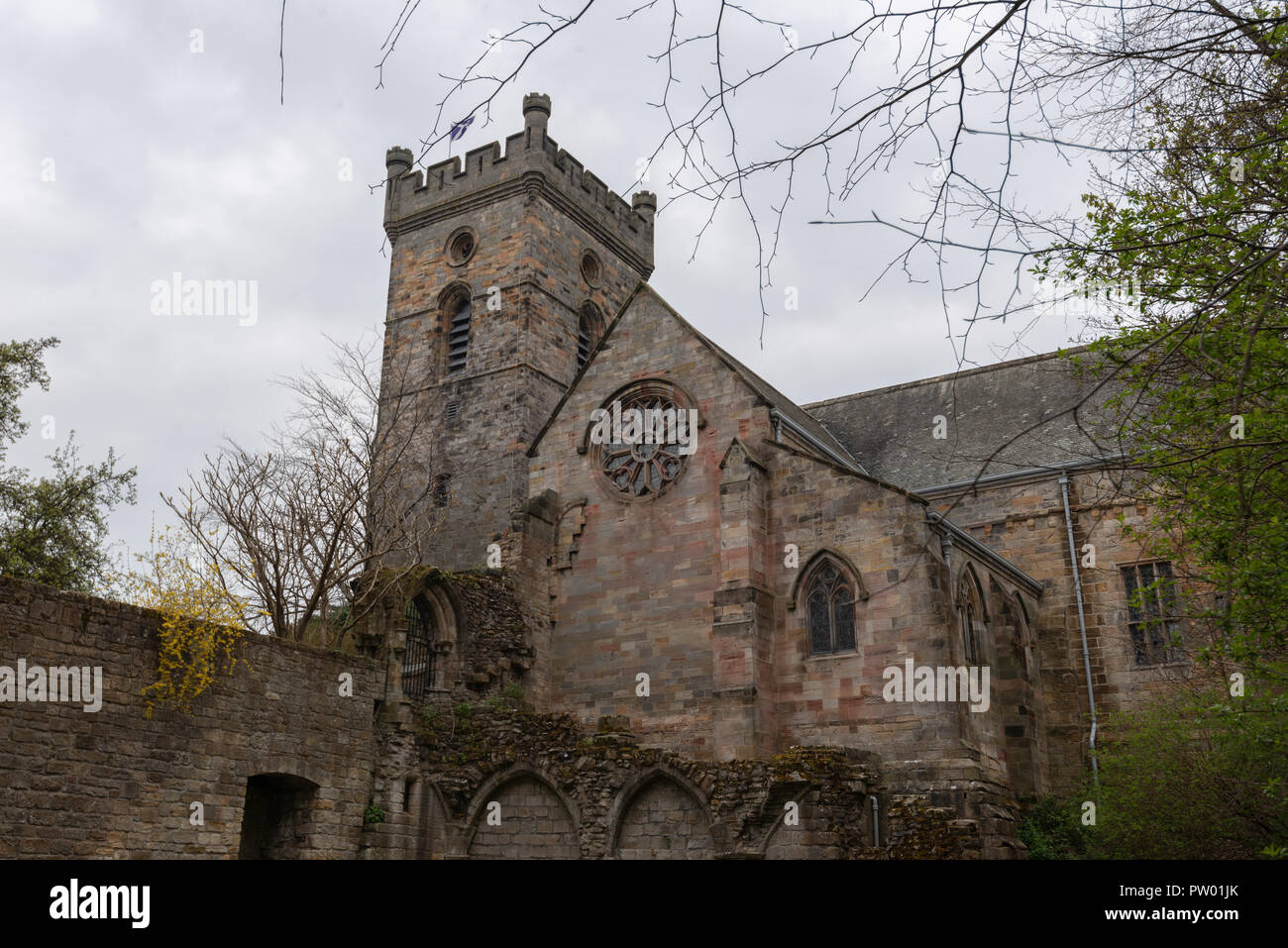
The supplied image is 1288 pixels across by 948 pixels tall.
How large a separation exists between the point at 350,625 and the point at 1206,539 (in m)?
12.6

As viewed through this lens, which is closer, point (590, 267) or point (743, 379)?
point (743, 379)

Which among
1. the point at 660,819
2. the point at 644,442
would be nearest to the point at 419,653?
the point at 660,819

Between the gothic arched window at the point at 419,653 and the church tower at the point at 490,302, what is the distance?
27.9 feet

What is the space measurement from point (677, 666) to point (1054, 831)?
7090 mm

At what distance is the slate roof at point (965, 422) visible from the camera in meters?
24.0

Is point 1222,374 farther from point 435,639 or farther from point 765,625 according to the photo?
point 435,639

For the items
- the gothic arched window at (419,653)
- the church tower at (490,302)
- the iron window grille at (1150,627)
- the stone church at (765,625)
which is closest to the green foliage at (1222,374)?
the stone church at (765,625)

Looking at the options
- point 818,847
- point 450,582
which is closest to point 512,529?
point 450,582

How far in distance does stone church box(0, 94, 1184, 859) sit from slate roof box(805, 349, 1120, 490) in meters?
0.12

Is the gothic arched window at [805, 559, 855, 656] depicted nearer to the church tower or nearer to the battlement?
the church tower

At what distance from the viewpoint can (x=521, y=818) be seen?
17.5m

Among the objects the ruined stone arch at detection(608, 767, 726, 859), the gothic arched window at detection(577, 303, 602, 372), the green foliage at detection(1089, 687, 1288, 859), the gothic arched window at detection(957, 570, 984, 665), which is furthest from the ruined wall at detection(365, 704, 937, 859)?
the gothic arched window at detection(577, 303, 602, 372)

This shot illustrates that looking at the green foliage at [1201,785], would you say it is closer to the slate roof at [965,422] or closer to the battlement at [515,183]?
the slate roof at [965,422]

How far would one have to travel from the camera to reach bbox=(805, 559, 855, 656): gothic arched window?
60.5 feet
